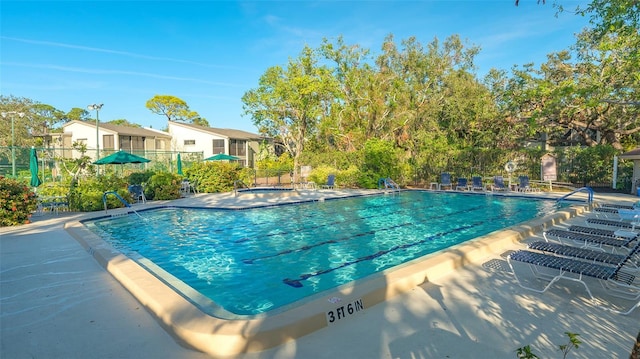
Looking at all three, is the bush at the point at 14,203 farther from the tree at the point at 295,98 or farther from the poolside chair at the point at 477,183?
the tree at the point at 295,98

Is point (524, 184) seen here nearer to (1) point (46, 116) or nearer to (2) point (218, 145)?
(2) point (218, 145)

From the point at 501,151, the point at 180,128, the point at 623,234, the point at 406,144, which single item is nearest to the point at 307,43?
the point at 406,144

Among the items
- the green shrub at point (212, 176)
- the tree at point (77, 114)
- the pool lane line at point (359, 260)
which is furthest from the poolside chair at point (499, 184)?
the tree at point (77, 114)

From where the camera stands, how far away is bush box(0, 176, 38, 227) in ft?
29.8

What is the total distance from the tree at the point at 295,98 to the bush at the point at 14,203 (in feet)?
65.9

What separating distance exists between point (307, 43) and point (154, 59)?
12508 mm

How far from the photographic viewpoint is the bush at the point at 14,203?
29.8 ft

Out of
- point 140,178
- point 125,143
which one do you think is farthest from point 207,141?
point 140,178

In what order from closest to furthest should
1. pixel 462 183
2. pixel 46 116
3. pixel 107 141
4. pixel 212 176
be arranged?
1. pixel 462 183
2. pixel 212 176
3. pixel 107 141
4. pixel 46 116

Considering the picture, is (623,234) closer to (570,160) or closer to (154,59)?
(570,160)

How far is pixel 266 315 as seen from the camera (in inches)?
139

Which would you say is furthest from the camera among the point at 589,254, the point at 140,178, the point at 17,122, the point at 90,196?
the point at 17,122

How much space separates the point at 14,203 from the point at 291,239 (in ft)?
24.3

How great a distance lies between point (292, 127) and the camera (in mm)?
32406
